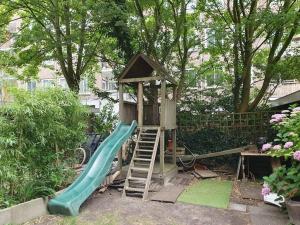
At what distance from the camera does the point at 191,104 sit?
10.9 m

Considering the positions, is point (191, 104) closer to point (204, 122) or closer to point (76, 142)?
point (204, 122)

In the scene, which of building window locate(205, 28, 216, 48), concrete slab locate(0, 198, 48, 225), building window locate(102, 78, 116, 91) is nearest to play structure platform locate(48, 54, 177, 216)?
concrete slab locate(0, 198, 48, 225)

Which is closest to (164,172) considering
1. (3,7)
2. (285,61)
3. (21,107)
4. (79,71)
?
(21,107)

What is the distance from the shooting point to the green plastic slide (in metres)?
5.38

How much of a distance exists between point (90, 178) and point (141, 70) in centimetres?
404

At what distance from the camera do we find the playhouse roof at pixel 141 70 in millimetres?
7996

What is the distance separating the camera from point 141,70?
9.12m

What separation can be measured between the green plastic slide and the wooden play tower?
21.7 inches

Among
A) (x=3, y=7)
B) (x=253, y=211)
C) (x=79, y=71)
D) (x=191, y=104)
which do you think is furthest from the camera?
(x=79, y=71)

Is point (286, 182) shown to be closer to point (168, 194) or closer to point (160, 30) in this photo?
point (168, 194)

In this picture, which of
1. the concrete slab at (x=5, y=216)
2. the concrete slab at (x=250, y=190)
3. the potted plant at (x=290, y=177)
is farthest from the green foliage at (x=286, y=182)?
the concrete slab at (x=5, y=216)

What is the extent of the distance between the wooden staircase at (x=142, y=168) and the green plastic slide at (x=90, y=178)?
1.63 ft

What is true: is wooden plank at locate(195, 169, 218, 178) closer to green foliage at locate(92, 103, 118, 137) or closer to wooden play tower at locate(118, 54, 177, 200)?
wooden play tower at locate(118, 54, 177, 200)

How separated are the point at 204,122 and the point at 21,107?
668 cm
